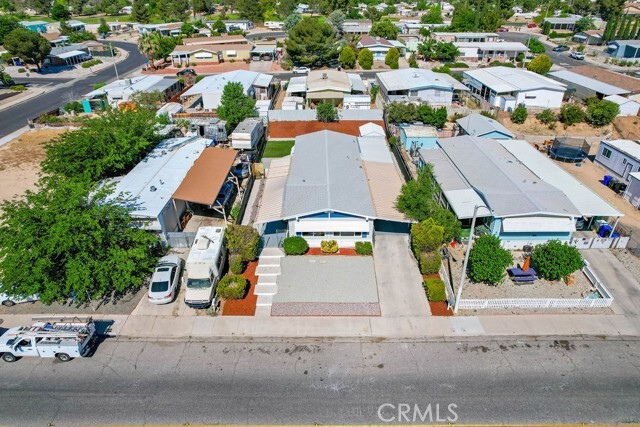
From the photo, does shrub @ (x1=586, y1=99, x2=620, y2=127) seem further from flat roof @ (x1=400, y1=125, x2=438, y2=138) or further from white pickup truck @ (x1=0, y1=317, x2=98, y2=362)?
white pickup truck @ (x1=0, y1=317, x2=98, y2=362)

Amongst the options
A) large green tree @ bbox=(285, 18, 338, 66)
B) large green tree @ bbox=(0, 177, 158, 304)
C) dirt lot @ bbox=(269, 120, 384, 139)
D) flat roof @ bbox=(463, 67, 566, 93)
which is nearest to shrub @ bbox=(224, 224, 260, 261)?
large green tree @ bbox=(0, 177, 158, 304)

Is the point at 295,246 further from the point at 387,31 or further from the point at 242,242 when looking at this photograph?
the point at 387,31

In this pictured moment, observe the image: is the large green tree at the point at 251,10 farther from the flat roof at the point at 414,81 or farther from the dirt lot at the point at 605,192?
the dirt lot at the point at 605,192

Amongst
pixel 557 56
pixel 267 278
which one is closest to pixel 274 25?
pixel 557 56

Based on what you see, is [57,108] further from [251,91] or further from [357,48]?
[357,48]

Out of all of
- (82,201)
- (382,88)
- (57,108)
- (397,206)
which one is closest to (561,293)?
(397,206)
